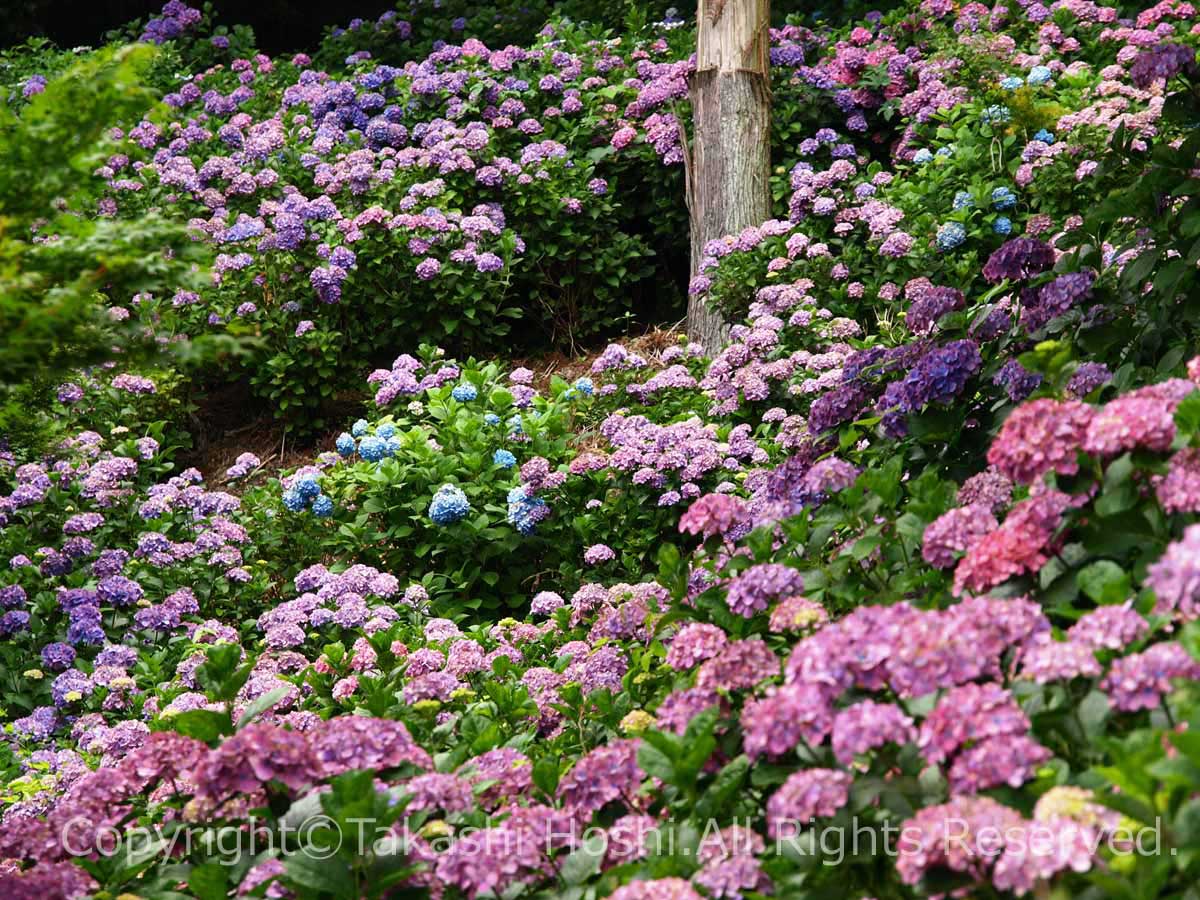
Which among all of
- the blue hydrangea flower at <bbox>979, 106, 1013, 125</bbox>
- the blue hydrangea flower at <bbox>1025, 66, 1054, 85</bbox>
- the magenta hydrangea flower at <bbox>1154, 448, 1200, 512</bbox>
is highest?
the blue hydrangea flower at <bbox>1025, 66, 1054, 85</bbox>

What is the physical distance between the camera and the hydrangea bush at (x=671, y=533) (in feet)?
5.58

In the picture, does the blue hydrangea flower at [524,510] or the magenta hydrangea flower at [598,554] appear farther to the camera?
the blue hydrangea flower at [524,510]

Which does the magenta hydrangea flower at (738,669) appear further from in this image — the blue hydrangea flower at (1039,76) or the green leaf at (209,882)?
the blue hydrangea flower at (1039,76)

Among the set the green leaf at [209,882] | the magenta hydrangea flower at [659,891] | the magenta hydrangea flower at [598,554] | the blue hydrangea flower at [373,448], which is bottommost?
the magenta hydrangea flower at [598,554]

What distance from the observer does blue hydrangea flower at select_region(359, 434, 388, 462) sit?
4980 millimetres

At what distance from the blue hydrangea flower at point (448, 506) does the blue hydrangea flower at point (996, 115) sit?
9.99 ft

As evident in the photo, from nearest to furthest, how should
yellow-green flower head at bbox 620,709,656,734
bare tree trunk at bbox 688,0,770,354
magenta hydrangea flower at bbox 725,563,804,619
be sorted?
magenta hydrangea flower at bbox 725,563,804,619, yellow-green flower head at bbox 620,709,656,734, bare tree trunk at bbox 688,0,770,354

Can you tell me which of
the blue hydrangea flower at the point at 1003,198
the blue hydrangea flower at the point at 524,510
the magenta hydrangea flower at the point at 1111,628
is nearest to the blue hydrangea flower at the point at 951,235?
the blue hydrangea flower at the point at 1003,198

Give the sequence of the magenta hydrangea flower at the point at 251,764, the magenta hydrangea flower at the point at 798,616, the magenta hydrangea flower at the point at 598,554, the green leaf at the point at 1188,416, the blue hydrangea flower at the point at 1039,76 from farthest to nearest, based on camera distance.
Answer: the blue hydrangea flower at the point at 1039,76 < the magenta hydrangea flower at the point at 598,554 < the magenta hydrangea flower at the point at 798,616 < the magenta hydrangea flower at the point at 251,764 < the green leaf at the point at 1188,416

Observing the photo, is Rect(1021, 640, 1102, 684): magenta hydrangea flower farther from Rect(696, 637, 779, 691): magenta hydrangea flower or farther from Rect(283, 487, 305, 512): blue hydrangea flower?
Rect(283, 487, 305, 512): blue hydrangea flower

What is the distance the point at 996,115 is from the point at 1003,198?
0.73 meters

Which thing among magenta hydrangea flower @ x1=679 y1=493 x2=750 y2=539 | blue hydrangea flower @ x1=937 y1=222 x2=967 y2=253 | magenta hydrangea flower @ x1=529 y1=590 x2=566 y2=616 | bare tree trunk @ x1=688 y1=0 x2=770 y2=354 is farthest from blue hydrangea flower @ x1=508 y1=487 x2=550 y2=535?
magenta hydrangea flower @ x1=679 y1=493 x2=750 y2=539

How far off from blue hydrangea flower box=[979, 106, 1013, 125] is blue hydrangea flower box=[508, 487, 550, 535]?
2848mm

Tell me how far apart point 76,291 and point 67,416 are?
374 cm
